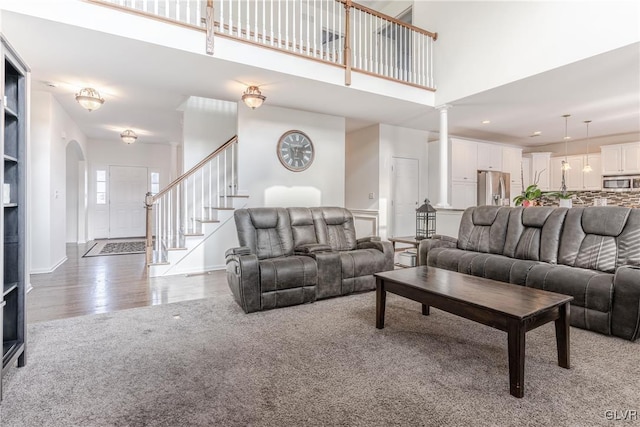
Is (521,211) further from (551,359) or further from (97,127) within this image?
(97,127)

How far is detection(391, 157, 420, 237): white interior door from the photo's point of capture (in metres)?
7.08

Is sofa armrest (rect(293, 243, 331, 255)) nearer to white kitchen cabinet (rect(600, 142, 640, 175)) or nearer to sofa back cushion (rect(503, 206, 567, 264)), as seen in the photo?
sofa back cushion (rect(503, 206, 567, 264))

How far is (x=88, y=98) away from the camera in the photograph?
4.48 m

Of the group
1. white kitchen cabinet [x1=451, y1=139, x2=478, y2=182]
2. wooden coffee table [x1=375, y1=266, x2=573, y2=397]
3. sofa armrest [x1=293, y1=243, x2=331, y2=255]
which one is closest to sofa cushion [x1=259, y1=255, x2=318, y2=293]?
sofa armrest [x1=293, y1=243, x2=331, y2=255]

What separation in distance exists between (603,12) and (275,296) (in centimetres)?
455

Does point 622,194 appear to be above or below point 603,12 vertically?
below

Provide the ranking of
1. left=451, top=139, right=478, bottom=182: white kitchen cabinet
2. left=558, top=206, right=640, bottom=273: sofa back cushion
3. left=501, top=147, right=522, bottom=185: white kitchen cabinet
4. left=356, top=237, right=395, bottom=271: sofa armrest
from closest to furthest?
left=558, top=206, right=640, bottom=273: sofa back cushion, left=356, top=237, right=395, bottom=271: sofa armrest, left=451, top=139, right=478, bottom=182: white kitchen cabinet, left=501, top=147, right=522, bottom=185: white kitchen cabinet

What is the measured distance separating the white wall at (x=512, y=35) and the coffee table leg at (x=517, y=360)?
11.2 ft

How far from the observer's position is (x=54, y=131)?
5.21m

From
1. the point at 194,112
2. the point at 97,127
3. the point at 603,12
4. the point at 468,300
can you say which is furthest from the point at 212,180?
the point at 603,12

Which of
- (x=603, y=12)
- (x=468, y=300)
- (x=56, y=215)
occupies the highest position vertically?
(x=603, y=12)

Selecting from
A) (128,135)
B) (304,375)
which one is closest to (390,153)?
(304,375)

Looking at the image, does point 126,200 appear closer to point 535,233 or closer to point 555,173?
point 535,233

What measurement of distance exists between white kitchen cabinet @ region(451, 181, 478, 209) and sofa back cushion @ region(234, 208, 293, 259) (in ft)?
15.0
